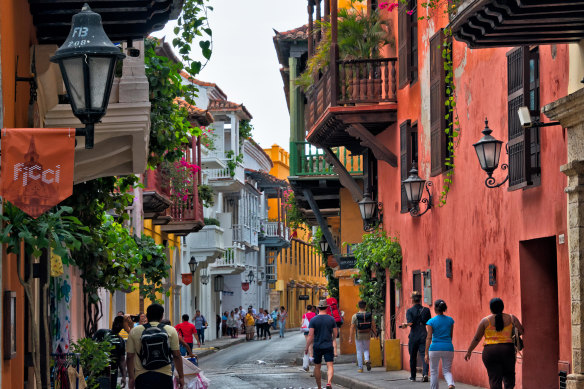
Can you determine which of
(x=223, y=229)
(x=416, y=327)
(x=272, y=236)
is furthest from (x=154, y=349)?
(x=272, y=236)

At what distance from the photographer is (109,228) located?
1794 cm

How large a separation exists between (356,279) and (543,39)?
60.5 ft

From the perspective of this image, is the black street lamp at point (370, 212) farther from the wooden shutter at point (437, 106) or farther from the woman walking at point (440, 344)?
the woman walking at point (440, 344)

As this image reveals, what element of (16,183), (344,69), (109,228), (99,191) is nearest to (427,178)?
(344,69)

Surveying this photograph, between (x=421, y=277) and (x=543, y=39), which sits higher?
(x=543, y=39)

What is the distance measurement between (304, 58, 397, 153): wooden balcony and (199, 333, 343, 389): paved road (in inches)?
218

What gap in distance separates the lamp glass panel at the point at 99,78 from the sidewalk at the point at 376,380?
11348 millimetres

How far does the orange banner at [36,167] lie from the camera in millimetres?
7922

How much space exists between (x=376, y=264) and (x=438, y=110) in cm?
667

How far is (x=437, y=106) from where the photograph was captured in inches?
808

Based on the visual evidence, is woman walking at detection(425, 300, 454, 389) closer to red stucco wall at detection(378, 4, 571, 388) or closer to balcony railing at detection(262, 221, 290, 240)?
red stucco wall at detection(378, 4, 571, 388)

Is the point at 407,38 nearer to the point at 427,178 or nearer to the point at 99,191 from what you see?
the point at 427,178

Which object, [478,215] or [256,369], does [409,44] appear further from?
[256,369]

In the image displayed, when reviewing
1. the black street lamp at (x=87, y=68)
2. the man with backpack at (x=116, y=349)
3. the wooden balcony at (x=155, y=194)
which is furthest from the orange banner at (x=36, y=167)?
the wooden balcony at (x=155, y=194)
